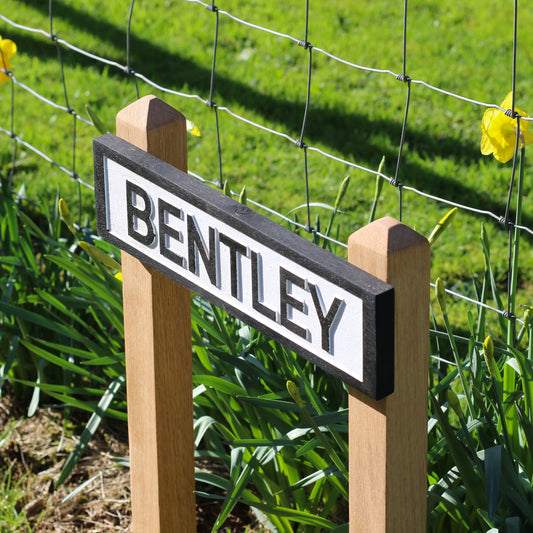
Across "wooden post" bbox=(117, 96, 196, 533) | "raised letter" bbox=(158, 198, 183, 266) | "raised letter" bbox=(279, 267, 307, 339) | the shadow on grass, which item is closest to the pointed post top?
"wooden post" bbox=(117, 96, 196, 533)

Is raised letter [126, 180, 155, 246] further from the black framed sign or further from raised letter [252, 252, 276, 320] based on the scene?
raised letter [252, 252, 276, 320]

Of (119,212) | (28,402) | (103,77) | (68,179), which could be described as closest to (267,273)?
(119,212)

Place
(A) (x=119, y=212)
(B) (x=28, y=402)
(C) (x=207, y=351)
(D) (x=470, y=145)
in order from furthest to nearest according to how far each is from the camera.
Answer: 1. (D) (x=470, y=145)
2. (B) (x=28, y=402)
3. (C) (x=207, y=351)
4. (A) (x=119, y=212)

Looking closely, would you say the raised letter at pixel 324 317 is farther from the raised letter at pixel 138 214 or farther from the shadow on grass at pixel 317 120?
the shadow on grass at pixel 317 120

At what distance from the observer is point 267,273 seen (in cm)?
115

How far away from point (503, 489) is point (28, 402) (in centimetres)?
143

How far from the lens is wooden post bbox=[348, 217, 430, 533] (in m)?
1.05

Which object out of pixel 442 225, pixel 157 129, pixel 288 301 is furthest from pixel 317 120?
pixel 288 301

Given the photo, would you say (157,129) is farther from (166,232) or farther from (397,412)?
(397,412)

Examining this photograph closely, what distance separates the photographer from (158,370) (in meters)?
1.42

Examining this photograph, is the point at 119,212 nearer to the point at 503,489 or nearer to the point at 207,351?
the point at 207,351

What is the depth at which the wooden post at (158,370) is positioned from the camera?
1369 mm

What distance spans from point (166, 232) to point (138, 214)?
62 mm

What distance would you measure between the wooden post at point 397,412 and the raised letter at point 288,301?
80 mm
